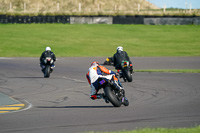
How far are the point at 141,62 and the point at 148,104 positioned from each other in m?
20.6

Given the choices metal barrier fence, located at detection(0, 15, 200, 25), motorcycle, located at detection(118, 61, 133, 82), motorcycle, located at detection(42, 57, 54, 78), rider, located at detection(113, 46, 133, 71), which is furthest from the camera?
metal barrier fence, located at detection(0, 15, 200, 25)

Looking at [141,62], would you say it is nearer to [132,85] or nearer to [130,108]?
[132,85]

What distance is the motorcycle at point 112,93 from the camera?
13516 mm

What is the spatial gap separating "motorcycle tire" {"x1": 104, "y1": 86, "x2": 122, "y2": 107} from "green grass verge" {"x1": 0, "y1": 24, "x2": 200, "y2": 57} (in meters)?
28.4

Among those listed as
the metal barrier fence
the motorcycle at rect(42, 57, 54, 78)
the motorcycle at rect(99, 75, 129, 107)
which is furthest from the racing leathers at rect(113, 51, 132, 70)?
the metal barrier fence

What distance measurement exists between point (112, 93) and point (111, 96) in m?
0.16

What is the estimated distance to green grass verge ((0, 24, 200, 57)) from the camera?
44103 mm

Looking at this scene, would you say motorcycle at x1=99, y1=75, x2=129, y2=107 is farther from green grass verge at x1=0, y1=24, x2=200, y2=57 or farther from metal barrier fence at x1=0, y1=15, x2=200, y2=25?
metal barrier fence at x1=0, y1=15, x2=200, y2=25

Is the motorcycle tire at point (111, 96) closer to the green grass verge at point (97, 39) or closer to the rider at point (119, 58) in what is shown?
the rider at point (119, 58)

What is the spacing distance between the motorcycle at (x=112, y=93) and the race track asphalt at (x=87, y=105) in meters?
0.26

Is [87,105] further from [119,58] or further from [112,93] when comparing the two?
[119,58]

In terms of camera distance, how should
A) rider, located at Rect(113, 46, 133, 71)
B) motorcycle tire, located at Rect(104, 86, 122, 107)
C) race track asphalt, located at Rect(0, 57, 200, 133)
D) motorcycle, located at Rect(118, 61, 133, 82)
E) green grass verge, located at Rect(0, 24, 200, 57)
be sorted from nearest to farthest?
race track asphalt, located at Rect(0, 57, 200, 133), motorcycle tire, located at Rect(104, 86, 122, 107), motorcycle, located at Rect(118, 61, 133, 82), rider, located at Rect(113, 46, 133, 71), green grass verge, located at Rect(0, 24, 200, 57)

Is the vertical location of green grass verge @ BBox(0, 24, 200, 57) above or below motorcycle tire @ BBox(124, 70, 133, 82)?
below

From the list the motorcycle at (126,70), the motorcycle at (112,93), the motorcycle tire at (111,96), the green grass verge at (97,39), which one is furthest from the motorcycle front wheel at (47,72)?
the green grass verge at (97,39)
